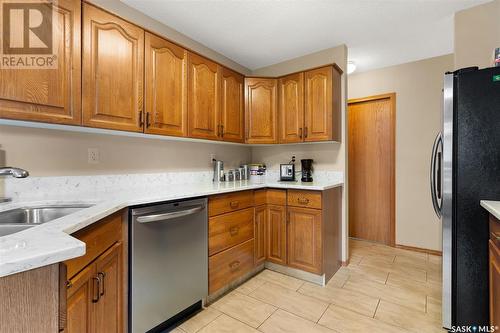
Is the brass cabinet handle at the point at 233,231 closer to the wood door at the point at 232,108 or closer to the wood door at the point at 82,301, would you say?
the wood door at the point at 232,108

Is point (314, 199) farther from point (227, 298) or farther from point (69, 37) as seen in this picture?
point (69, 37)

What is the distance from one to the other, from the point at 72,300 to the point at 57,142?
1185 millimetres

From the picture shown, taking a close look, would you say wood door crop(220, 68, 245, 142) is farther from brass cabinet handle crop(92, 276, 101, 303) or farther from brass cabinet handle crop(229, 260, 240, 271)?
brass cabinet handle crop(92, 276, 101, 303)

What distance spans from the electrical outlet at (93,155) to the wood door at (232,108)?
1.15m

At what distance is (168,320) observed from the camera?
158 centimetres

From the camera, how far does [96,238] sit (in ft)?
3.51

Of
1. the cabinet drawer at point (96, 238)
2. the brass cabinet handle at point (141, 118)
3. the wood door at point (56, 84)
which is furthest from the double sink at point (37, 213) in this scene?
the brass cabinet handle at point (141, 118)

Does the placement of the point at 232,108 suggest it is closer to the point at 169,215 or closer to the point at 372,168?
the point at 169,215

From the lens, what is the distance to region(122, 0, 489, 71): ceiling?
193 cm

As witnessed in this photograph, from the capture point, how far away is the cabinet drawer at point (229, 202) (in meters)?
1.86

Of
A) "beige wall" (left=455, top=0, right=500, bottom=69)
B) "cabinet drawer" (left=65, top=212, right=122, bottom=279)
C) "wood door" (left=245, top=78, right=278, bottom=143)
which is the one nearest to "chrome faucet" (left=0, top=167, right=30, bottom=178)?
"cabinet drawer" (left=65, top=212, right=122, bottom=279)

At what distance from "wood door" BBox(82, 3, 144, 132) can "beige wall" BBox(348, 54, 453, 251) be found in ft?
10.2

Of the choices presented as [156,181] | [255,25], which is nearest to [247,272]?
[156,181]

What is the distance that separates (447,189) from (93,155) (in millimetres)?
2551
